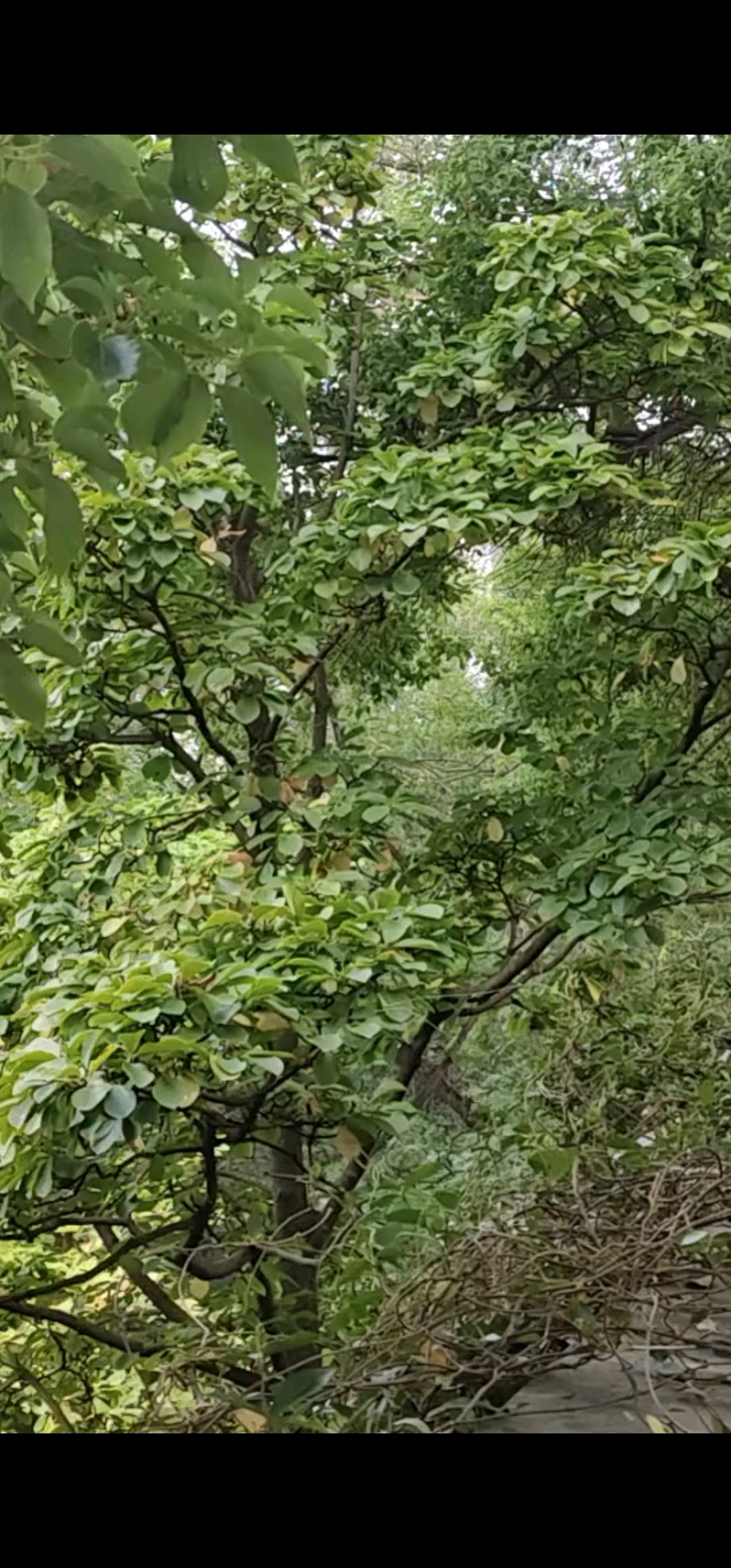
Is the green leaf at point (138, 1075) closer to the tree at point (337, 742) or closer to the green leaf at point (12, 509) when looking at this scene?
the tree at point (337, 742)

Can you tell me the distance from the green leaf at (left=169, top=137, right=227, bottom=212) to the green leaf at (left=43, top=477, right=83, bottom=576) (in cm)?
14

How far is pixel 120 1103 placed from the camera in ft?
3.42

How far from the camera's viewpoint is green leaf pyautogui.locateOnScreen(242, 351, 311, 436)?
50 cm

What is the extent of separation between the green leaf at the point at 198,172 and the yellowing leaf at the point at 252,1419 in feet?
3.11

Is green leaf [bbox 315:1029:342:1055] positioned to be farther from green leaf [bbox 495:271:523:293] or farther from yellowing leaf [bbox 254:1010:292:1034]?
green leaf [bbox 495:271:523:293]

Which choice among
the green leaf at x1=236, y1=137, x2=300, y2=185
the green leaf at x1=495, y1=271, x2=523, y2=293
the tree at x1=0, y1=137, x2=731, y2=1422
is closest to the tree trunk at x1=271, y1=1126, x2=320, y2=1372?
the tree at x1=0, y1=137, x2=731, y2=1422

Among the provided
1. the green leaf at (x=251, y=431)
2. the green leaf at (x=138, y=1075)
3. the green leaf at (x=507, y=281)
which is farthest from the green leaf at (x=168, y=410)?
the green leaf at (x=507, y=281)

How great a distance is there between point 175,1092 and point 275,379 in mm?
763

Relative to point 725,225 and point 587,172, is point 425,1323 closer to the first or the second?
point 725,225

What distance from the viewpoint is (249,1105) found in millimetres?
1392

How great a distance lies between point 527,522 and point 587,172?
79cm

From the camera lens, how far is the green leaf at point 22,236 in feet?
1.38

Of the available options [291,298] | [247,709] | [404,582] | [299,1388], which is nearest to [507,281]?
[404,582]
